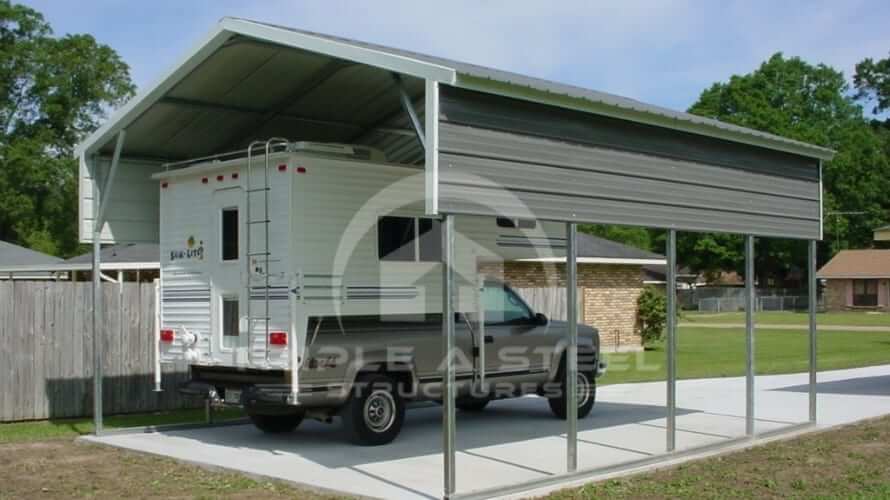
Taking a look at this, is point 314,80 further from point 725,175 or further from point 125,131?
point 725,175

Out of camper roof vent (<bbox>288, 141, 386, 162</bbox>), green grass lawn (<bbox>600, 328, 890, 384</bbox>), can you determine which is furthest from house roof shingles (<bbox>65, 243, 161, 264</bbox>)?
camper roof vent (<bbox>288, 141, 386, 162</bbox>)

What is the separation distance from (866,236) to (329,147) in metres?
68.0

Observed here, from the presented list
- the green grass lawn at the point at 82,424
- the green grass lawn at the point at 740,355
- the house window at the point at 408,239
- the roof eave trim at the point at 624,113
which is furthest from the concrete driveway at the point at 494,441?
the green grass lawn at the point at 740,355

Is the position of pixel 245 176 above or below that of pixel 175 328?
above

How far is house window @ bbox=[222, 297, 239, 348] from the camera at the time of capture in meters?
11.0

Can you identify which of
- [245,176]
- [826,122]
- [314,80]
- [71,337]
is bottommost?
[71,337]

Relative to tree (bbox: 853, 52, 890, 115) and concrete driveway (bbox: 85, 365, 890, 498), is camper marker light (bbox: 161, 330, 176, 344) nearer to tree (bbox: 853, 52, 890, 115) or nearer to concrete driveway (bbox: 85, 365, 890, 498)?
concrete driveway (bbox: 85, 365, 890, 498)

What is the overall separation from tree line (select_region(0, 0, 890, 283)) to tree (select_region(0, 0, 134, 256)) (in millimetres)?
49

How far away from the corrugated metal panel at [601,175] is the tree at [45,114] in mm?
39907

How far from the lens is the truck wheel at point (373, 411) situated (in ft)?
35.7

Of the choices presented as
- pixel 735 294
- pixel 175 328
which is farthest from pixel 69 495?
pixel 735 294

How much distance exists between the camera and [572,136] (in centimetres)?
933

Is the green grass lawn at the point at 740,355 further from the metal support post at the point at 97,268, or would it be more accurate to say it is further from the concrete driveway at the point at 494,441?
the metal support post at the point at 97,268

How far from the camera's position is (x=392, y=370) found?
11086mm
